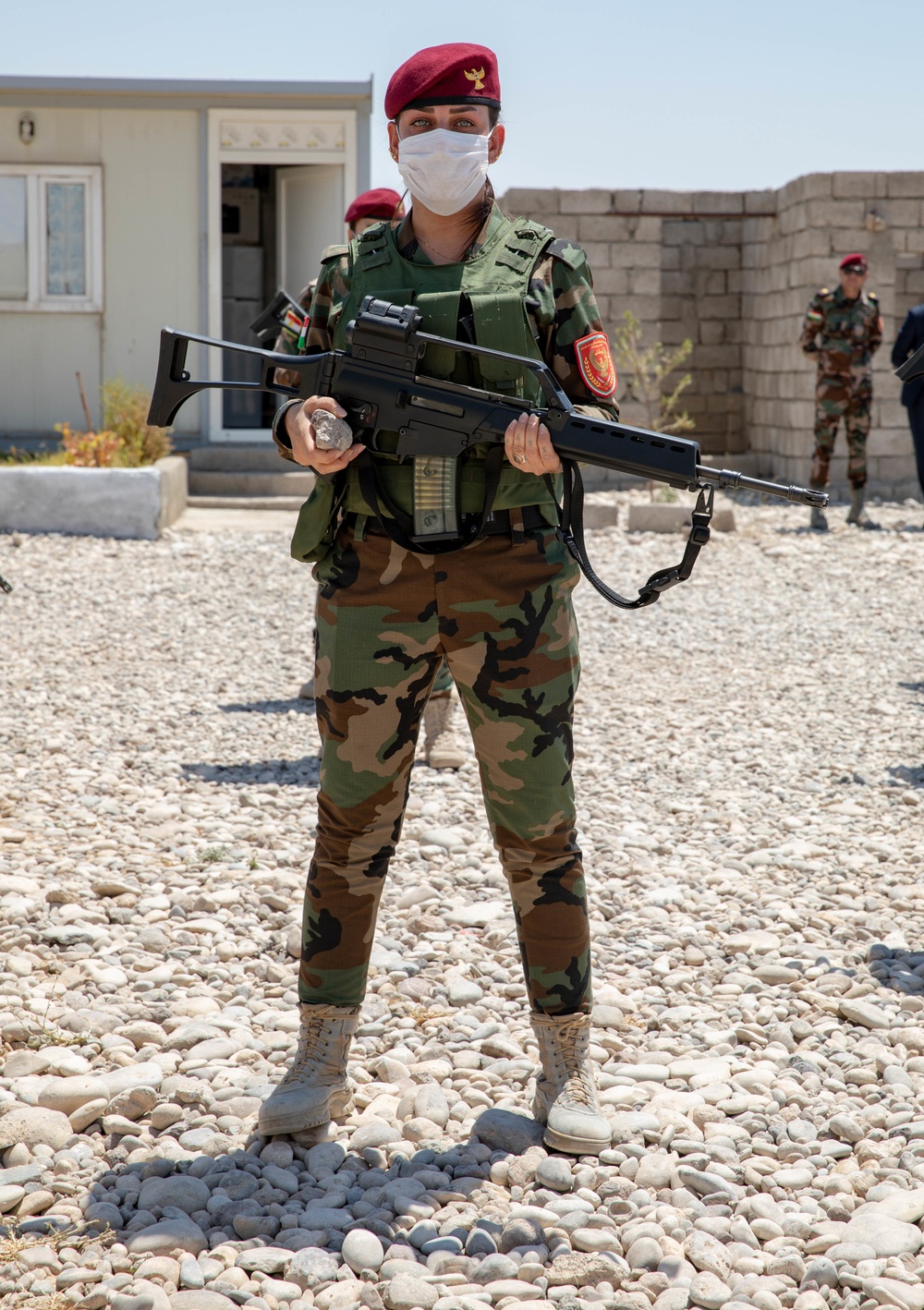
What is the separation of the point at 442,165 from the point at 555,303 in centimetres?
30

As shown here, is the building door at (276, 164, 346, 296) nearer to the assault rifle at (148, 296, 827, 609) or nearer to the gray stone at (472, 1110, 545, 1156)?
the assault rifle at (148, 296, 827, 609)

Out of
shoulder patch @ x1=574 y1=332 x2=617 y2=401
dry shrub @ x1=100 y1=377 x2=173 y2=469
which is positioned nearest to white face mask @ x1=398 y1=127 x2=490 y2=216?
shoulder patch @ x1=574 y1=332 x2=617 y2=401

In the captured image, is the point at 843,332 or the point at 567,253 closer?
the point at 567,253

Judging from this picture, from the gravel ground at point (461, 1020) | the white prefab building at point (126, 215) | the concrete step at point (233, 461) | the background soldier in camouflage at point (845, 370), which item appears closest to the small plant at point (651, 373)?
the background soldier in camouflage at point (845, 370)

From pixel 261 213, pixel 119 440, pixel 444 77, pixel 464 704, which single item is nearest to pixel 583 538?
Result: pixel 464 704

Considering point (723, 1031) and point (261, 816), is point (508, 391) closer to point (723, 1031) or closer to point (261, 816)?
point (723, 1031)

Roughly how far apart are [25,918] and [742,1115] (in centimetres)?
192

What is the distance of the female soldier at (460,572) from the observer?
227 centimetres

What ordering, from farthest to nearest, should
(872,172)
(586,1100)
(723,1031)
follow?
(872,172)
(723,1031)
(586,1100)

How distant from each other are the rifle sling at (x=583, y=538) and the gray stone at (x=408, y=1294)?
43.8 inches

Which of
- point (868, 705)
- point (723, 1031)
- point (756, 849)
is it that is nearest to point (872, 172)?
point (868, 705)

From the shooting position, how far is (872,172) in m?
12.2

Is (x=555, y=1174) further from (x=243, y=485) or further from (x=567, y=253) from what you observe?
(x=243, y=485)

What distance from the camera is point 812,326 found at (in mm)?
11141
